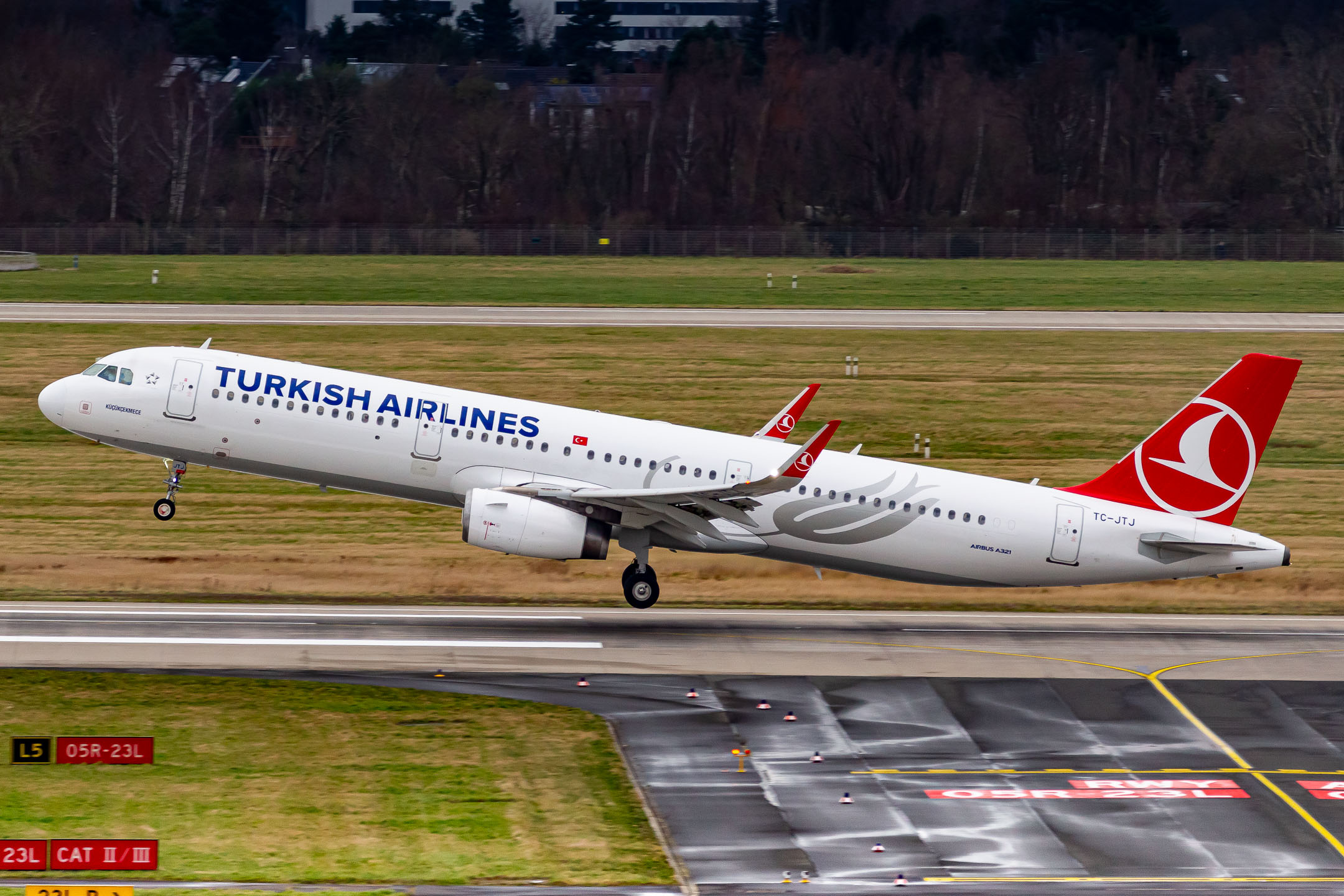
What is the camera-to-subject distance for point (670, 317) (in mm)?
78312

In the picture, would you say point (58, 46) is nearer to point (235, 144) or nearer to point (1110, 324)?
point (235, 144)

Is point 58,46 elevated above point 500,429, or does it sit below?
above

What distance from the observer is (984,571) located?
37188mm

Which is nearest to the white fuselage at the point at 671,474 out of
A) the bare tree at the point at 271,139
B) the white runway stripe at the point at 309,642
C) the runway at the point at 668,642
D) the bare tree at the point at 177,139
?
the runway at the point at 668,642

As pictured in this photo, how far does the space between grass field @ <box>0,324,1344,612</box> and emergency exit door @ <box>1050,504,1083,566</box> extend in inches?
172

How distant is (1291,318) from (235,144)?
89.5 m

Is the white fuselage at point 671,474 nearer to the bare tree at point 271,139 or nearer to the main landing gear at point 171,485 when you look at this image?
the main landing gear at point 171,485

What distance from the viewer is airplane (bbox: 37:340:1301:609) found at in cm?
3653

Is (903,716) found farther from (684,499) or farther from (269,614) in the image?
(269,614)

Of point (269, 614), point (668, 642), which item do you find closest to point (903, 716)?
point (668, 642)

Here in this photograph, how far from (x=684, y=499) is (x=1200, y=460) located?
12.0 metres

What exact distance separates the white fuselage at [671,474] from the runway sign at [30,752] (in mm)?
11216

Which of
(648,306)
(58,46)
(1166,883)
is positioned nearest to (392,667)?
(1166,883)

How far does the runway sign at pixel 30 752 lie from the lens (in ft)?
87.4
